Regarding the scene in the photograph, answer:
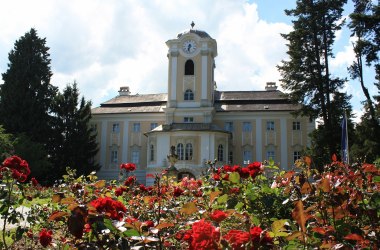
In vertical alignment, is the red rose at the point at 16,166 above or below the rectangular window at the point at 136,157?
below

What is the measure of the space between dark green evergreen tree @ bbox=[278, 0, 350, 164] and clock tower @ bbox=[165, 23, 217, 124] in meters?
9.25

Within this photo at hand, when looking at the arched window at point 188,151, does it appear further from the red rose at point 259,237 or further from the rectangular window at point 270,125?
the red rose at point 259,237

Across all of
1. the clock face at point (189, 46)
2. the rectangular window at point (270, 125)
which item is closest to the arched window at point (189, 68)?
the clock face at point (189, 46)

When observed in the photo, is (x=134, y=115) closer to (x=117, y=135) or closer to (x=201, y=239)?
(x=117, y=135)

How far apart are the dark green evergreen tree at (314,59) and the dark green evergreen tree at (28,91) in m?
20.7

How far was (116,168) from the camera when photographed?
3931cm

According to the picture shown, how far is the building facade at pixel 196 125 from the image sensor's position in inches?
1341

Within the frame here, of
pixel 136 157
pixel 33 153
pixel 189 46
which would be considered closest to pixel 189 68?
pixel 189 46

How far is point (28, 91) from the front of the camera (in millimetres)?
34438

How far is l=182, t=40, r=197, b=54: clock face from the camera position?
3747 cm

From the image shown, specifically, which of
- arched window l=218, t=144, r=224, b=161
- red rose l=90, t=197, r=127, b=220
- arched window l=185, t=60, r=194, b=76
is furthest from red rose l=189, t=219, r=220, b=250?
arched window l=185, t=60, r=194, b=76

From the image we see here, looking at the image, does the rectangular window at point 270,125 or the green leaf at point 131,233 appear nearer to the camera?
the green leaf at point 131,233

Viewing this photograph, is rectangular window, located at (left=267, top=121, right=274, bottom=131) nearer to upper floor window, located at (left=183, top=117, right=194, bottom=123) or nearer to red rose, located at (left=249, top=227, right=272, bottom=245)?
upper floor window, located at (left=183, top=117, right=194, bottom=123)

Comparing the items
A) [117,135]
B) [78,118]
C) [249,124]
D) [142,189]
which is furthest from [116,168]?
[142,189]
